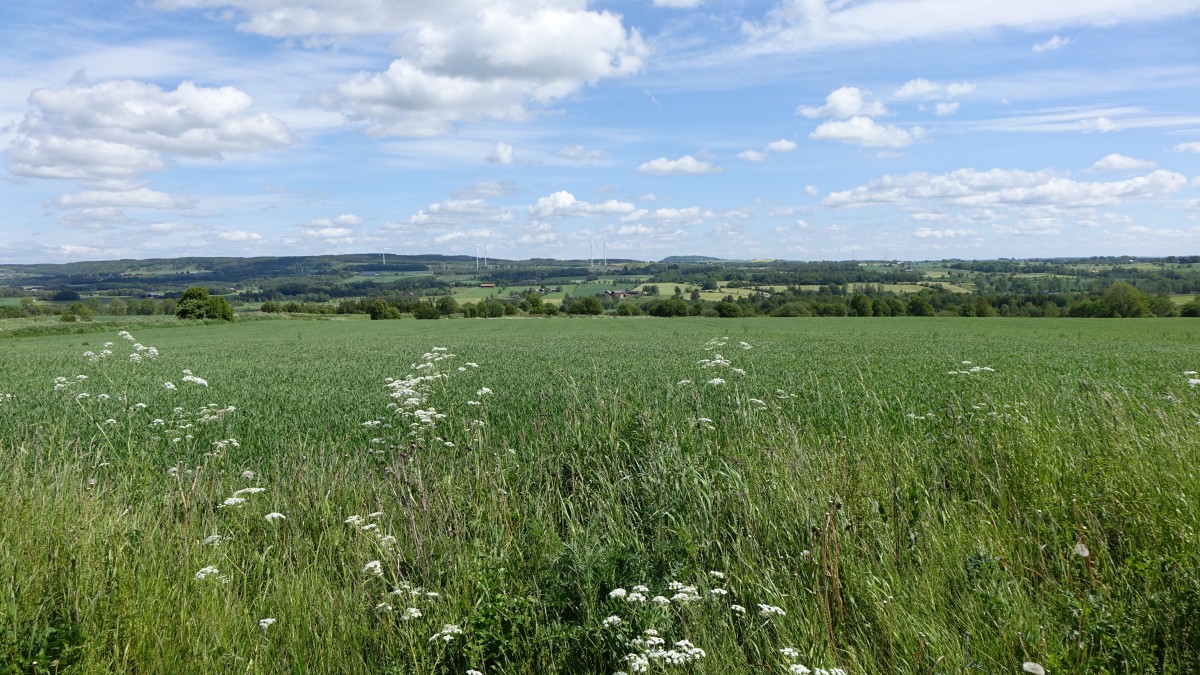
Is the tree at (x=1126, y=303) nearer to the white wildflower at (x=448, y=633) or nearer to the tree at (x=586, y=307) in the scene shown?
the tree at (x=586, y=307)

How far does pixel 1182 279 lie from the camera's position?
128 meters

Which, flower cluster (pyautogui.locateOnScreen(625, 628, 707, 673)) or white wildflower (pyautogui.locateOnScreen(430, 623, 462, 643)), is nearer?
flower cluster (pyautogui.locateOnScreen(625, 628, 707, 673))

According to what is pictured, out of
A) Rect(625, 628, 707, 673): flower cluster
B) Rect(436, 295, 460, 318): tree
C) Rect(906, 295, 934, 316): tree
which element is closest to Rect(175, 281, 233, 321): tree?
Rect(436, 295, 460, 318): tree

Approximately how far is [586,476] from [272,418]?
613 cm

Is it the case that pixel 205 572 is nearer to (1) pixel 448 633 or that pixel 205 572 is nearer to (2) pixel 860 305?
(1) pixel 448 633

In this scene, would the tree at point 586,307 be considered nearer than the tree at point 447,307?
No

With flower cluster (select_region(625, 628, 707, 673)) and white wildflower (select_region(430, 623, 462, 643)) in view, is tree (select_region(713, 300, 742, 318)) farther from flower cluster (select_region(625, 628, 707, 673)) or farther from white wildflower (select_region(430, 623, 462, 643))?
flower cluster (select_region(625, 628, 707, 673))

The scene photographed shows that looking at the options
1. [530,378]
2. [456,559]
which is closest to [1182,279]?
[530,378]

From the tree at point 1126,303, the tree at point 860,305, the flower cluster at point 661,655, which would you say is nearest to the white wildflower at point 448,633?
the flower cluster at point 661,655

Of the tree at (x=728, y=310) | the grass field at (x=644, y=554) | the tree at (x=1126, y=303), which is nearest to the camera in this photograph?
the grass field at (x=644, y=554)

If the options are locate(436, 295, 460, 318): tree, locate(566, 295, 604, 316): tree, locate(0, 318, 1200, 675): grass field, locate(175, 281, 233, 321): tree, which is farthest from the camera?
locate(566, 295, 604, 316): tree

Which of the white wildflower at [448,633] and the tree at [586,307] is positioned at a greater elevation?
the white wildflower at [448,633]

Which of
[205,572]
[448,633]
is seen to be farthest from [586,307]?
[448,633]

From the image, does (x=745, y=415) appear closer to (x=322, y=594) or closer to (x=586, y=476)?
(x=586, y=476)
